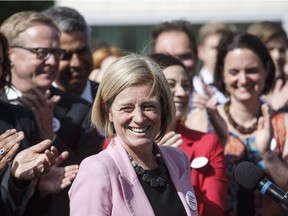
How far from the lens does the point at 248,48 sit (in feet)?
22.2

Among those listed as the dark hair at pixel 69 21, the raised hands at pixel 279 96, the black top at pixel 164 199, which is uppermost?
the black top at pixel 164 199

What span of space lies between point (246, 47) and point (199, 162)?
4.26 feet

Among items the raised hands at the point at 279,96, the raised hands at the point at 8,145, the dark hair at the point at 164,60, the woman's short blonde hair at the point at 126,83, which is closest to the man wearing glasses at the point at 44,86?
the dark hair at the point at 164,60

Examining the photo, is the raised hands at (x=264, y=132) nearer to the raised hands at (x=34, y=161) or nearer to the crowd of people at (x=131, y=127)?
the crowd of people at (x=131, y=127)

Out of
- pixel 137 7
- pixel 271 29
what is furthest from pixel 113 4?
pixel 271 29

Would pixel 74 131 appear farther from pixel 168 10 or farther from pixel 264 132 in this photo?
pixel 168 10

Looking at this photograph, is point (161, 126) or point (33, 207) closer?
point (161, 126)

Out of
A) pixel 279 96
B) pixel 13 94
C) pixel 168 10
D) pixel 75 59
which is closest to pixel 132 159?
pixel 13 94

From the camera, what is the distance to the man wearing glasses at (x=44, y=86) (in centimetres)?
610

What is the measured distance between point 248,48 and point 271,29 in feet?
7.13

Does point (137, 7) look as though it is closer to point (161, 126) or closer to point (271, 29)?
point (271, 29)

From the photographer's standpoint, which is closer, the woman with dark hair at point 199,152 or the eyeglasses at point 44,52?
the woman with dark hair at point 199,152

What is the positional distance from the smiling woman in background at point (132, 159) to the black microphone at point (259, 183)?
449 millimetres

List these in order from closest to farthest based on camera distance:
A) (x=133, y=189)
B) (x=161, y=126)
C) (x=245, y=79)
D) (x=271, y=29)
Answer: (x=133, y=189), (x=161, y=126), (x=245, y=79), (x=271, y=29)
